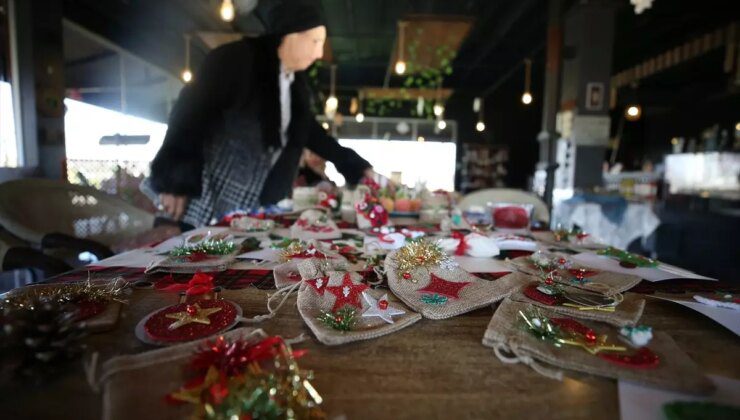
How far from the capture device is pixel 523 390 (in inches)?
18.6

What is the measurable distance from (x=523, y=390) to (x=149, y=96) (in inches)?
284

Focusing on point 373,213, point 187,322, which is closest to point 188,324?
point 187,322

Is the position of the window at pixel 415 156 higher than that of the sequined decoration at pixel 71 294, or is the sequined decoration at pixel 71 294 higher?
the window at pixel 415 156

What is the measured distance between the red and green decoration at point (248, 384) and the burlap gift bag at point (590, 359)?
0.30m

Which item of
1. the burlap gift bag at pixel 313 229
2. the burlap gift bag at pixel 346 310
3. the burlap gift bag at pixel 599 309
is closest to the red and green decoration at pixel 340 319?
the burlap gift bag at pixel 346 310

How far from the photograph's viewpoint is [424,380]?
0.49 metres

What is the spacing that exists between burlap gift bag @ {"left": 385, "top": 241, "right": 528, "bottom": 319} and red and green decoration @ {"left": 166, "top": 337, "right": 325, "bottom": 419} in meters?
0.30

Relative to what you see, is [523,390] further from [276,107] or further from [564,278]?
[276,107]

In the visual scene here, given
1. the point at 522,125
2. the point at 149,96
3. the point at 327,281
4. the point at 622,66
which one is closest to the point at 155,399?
the point at 327,281

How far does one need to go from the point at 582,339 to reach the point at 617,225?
3.45 m

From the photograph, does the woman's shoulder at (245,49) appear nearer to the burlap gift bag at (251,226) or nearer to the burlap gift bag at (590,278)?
the burlap gift bag at (251,226)

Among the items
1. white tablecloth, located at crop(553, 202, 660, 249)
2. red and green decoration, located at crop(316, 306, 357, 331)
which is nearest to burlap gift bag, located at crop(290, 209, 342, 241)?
red and green decoration, located at crop(316, 306, 357, 331)

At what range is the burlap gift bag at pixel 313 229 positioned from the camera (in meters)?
1.49

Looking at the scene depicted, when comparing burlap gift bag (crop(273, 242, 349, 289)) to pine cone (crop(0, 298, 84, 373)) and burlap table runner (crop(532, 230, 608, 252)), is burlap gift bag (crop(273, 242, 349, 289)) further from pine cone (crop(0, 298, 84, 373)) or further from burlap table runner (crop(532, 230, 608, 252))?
burlap table runner (crop(532, 230, 608, 252))
